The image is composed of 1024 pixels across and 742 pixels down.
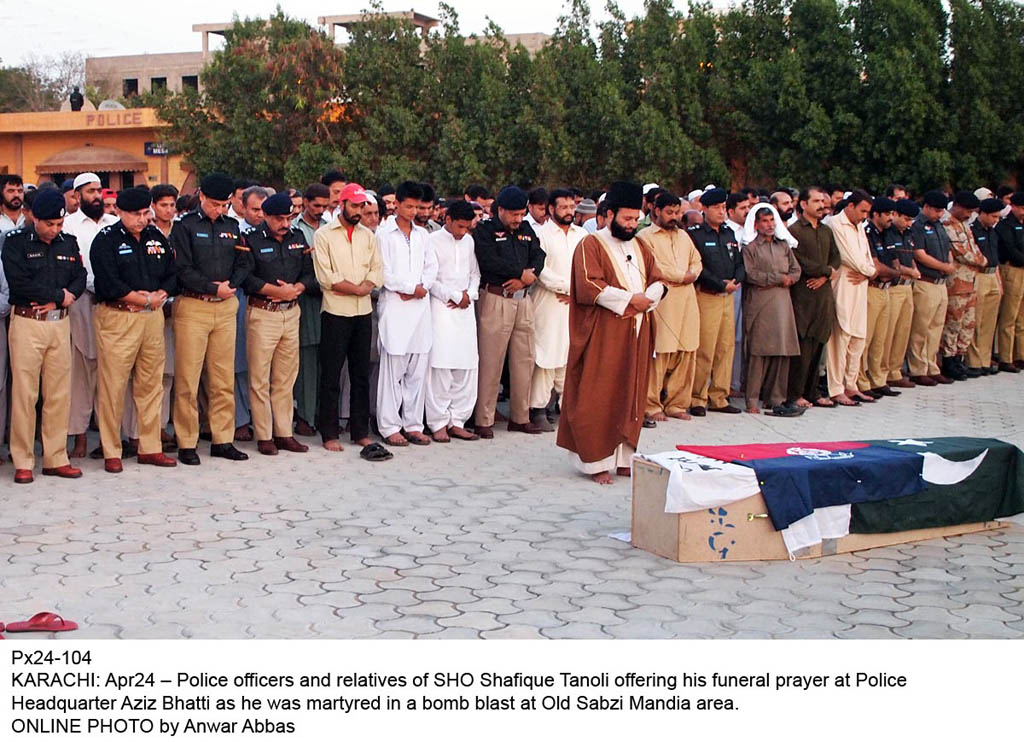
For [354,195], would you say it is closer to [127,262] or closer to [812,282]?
[127,262]

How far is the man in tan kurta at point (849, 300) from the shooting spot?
12156 millimetres

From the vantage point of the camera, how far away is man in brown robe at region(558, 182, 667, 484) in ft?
27.3

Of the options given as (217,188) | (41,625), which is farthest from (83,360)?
(41,625)

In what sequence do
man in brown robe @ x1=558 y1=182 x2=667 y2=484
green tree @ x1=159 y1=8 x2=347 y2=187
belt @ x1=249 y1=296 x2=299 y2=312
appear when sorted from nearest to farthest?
man in brown robe @ x1=558 y1=182 x2=667 y2=484, belt @ x1=249 y1=296 x2=299 y2=312, green tree @ x1=159 y1=8 x2=347 y2=187

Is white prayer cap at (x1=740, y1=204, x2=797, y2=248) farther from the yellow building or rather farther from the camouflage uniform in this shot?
the yellow building

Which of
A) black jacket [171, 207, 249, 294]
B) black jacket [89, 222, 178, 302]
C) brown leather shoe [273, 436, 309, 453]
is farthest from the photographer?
brown leather shoe [273, 436, 309, 453]

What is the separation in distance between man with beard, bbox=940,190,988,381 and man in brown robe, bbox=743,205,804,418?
318 centimetres

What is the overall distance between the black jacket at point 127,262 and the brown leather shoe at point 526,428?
325cm

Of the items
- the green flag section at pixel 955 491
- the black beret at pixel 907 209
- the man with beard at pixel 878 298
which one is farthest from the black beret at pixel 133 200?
the black beret at pixel 907 209

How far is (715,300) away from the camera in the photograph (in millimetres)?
11469

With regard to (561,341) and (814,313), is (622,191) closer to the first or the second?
(561,341)

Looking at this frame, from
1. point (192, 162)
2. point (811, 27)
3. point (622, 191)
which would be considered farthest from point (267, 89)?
point (622, 191)

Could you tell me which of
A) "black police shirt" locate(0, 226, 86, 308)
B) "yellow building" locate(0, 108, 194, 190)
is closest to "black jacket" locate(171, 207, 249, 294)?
"black police shirt" locate(0, 226, 86, 308)

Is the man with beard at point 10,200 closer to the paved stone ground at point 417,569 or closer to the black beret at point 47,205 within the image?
the black beret at point 47,205
